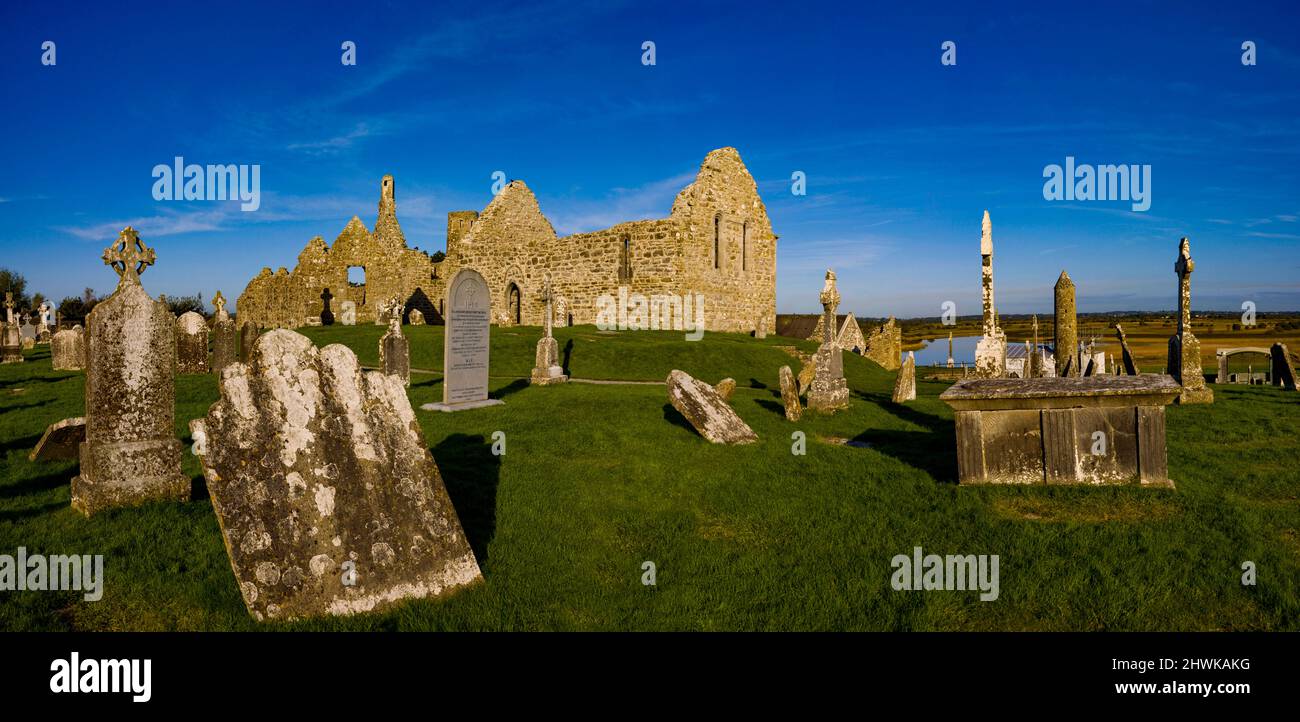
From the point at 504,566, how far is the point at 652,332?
23135mm

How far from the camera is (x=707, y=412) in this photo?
9977 millimetres

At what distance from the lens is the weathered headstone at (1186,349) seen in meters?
13.3

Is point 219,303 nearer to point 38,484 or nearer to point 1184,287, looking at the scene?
point 38,484

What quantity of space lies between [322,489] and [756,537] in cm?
336

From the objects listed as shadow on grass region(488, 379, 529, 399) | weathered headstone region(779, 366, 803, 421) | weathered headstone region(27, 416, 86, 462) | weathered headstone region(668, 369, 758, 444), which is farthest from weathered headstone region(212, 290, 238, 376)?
weathered headstone region(779, 366, 803, 421)

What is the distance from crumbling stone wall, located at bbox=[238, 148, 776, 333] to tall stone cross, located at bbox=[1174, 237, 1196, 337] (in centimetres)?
1701

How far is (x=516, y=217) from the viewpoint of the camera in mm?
36438

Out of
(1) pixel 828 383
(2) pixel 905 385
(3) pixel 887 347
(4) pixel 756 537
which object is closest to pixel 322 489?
(4) pixel 756 537

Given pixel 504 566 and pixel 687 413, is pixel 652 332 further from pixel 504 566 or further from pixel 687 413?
pixel 504 566

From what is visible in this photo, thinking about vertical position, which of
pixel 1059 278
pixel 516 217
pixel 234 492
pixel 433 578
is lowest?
pixel 433 578

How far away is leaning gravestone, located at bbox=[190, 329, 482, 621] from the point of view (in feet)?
12.6
